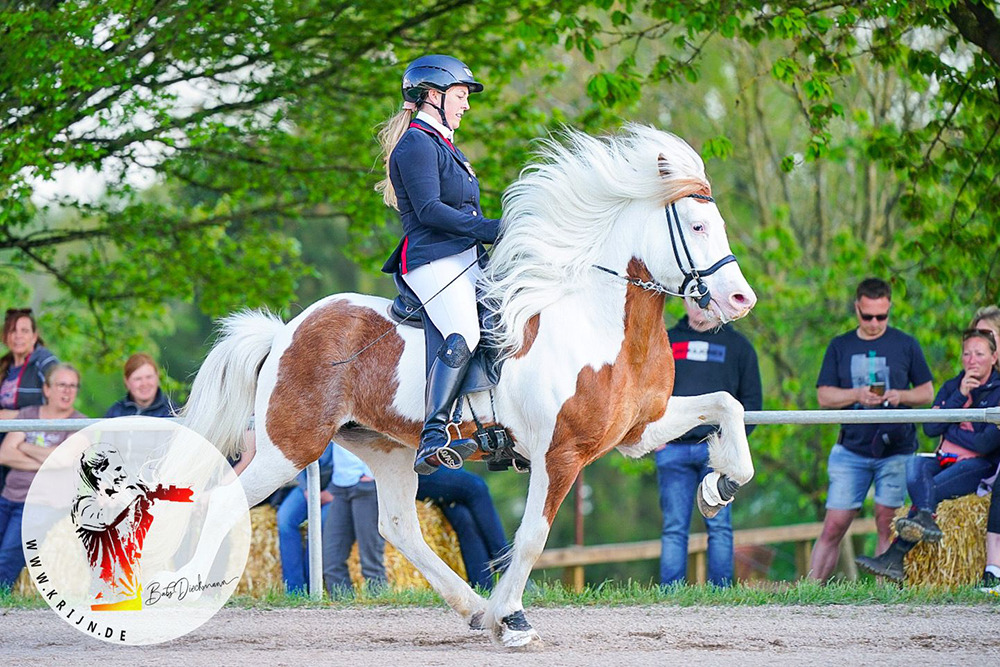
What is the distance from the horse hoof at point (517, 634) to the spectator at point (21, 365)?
17.2 ft

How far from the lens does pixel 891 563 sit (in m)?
8.01

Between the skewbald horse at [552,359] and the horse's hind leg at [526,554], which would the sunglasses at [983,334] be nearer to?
the skewbald horse at [552,359]

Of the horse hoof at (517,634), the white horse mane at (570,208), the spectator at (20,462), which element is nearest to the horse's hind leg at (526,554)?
the horse hoof at (517,634)

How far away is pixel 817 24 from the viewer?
9727 millimetres

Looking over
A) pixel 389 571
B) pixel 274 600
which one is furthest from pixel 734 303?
pixel 389 571

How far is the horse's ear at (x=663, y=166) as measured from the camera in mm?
6105

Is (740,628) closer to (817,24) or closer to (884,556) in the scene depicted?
(884,556)

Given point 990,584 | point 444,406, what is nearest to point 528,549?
point 444,406

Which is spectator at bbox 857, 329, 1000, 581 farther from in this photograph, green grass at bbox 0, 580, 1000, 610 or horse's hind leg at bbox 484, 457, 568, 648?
horse's hind leg at bbox 484, 457, 568, 648

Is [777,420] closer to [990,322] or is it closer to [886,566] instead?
[886,566]

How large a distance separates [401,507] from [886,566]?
342 cm

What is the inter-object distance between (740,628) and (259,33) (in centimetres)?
823

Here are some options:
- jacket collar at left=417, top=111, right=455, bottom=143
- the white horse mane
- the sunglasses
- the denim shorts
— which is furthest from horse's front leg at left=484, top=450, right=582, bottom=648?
the sunglasses

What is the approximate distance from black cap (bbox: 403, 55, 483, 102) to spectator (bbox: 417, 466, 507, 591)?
3.38 m
